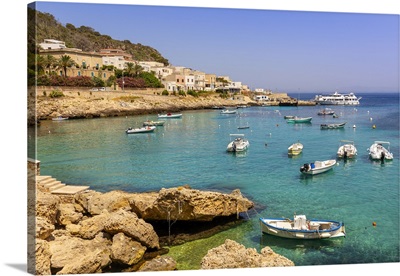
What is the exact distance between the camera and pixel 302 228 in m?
7.97

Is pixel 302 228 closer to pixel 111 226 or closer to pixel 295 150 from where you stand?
pixel 111 226

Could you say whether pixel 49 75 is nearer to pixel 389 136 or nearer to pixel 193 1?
pixel 389 136

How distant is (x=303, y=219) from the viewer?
7996mm

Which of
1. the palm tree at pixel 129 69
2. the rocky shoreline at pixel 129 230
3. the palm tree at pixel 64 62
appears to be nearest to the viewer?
the rocky shoreline at pixel 129 230

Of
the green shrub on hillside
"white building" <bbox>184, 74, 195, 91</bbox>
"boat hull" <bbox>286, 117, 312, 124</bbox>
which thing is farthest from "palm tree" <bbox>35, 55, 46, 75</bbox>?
"white building" <bbox>184, 74, 195, 91</bbox>

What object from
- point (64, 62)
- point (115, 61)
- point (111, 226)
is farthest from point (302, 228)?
point (115, 61)

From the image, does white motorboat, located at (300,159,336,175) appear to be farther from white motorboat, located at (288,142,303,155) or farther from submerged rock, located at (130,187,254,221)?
submerged rock, located at (130,187,254,221)

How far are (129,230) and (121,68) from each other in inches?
1638

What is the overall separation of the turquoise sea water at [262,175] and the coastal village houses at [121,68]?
412 inches

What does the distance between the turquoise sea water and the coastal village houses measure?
1046cm

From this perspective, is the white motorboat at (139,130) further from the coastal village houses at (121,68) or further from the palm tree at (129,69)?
the palm tree at (129,69)

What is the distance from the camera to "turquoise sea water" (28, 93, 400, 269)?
7648mm

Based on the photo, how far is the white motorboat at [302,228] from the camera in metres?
7.71

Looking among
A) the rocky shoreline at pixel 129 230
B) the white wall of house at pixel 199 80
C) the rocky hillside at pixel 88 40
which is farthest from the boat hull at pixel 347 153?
the white wall of house at pixel 199 80
